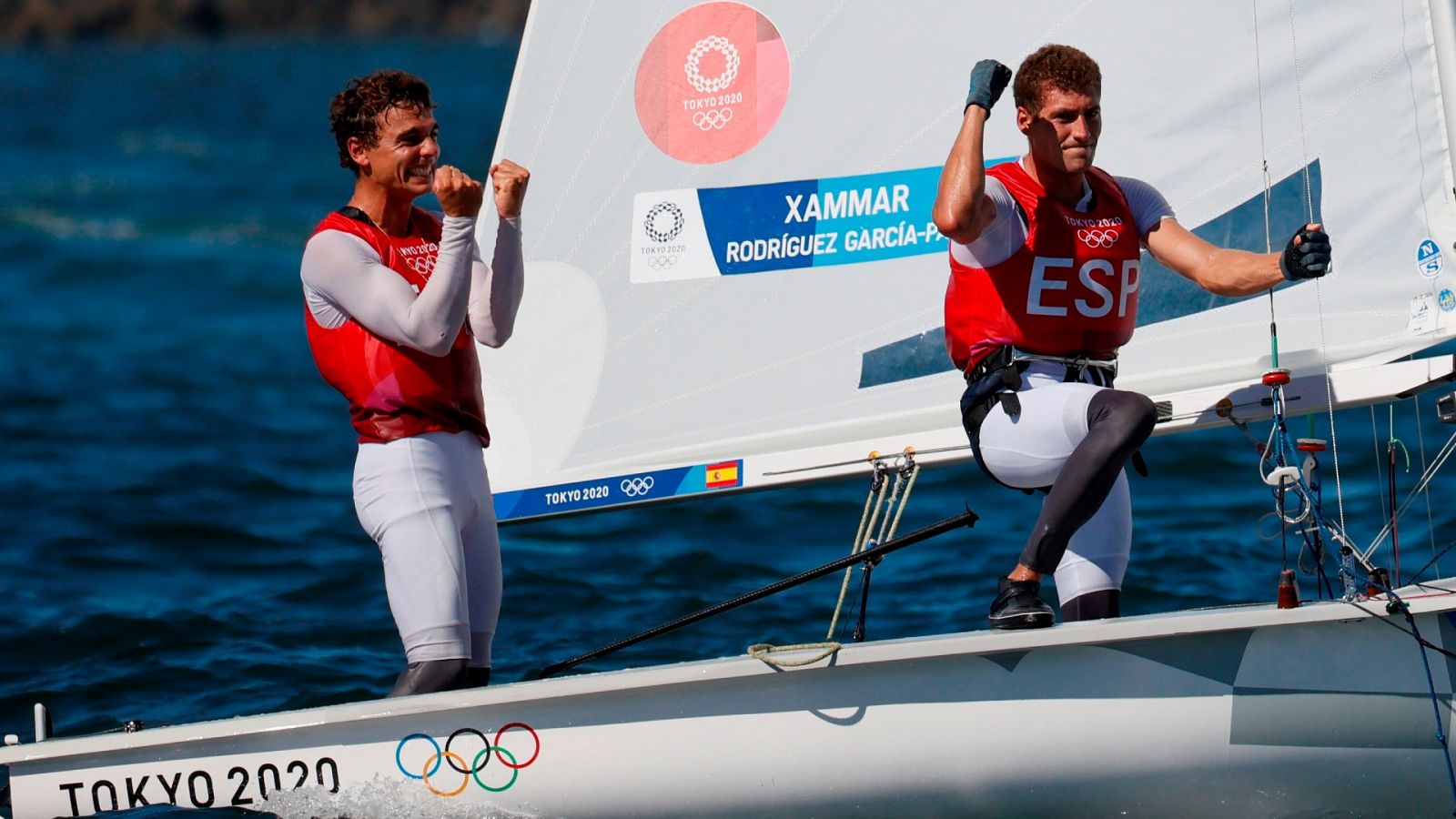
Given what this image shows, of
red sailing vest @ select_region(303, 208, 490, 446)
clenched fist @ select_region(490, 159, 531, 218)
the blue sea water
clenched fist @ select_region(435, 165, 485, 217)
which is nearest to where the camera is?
clenched fist @ select_region(435, 165, 485, 217)

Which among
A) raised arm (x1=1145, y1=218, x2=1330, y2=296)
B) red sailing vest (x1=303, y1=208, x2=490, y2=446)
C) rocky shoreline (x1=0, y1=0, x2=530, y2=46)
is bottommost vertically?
red sailing vest (x1=303, y1=208, x2=490, y2=446)

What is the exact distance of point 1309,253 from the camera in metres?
3.22

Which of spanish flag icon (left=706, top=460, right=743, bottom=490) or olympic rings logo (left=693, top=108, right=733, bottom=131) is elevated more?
olympic rings logo (left=693, top=108, right=733, bottom=131)

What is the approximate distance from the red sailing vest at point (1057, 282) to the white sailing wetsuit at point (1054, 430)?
0.03 metres

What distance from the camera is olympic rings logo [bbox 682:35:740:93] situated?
4.25 metres

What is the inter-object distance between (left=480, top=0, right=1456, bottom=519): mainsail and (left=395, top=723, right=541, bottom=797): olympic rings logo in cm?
93

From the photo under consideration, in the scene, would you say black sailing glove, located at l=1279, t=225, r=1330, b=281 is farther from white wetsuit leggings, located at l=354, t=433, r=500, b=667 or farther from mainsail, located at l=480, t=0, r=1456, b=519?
A: white wetsuit leggings, located at l=354, t=433, r=500, b=667

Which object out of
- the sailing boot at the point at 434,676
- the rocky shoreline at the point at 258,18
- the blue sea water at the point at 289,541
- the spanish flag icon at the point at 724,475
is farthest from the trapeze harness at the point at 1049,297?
the rocky shoreline at the point at 258,18

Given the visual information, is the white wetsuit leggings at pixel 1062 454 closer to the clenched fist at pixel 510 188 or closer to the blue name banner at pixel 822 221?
the blue name banner at pixel 822 221

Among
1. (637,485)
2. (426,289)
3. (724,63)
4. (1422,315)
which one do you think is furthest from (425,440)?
(1422,315)

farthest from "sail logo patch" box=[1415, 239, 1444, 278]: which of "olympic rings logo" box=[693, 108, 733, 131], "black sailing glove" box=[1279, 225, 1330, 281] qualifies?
"olympic rings logo" box=[693, 108, 733, 131]

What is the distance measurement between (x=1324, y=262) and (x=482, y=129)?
22042 mm

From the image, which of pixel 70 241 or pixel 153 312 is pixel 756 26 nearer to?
pixel 153 312

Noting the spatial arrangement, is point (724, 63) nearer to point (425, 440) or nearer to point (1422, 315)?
point (425, 440)
